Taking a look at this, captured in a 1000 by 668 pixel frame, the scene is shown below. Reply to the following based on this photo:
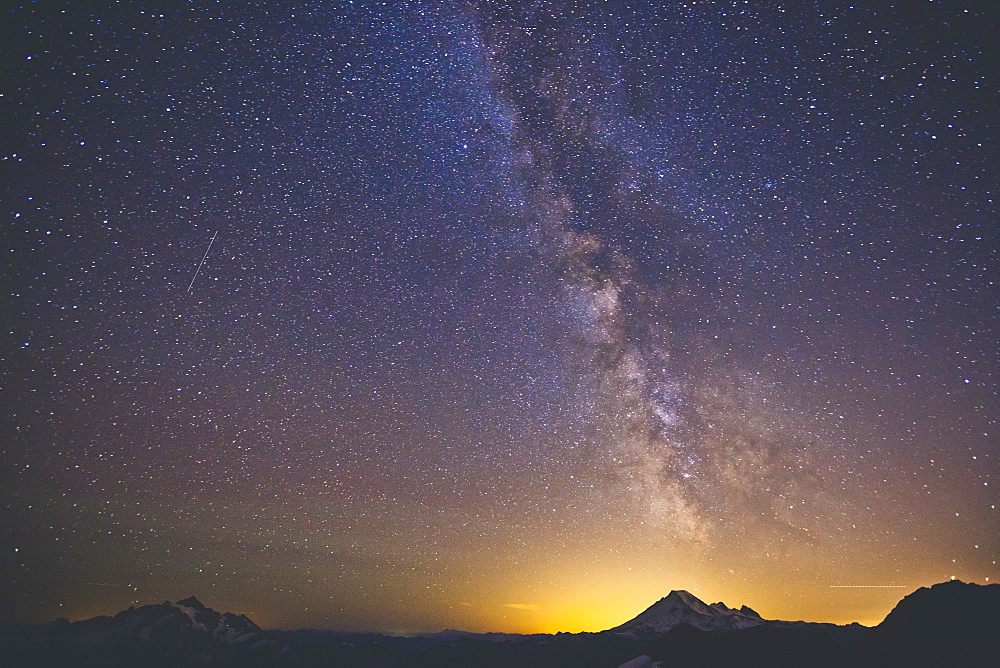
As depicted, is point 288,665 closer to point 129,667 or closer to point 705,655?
point 129,667

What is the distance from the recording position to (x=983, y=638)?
77438 mm

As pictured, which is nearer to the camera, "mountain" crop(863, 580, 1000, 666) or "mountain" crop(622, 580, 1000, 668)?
"mountain" crop(863, 580, 1000, 666)

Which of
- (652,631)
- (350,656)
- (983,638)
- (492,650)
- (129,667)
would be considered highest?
(983,638)

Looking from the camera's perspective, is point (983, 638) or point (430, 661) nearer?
point (983, 638)

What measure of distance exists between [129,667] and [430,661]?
122 meters

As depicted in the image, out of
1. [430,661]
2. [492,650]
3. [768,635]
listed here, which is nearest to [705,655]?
[768,635]

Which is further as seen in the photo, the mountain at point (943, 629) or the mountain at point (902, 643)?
the mountain at point (902, 643)

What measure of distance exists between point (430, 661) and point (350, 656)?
39790 mm

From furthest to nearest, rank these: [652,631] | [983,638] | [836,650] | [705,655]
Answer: [652,631] < [705,655] < [836,650] < [983,638]

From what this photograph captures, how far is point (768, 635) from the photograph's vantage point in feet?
320

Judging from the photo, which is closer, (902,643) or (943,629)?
(943,629)

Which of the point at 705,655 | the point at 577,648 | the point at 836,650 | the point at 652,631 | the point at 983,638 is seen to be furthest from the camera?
the point at 652,631

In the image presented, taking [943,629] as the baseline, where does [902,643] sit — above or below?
below

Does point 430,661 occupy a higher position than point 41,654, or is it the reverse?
point 430,661
